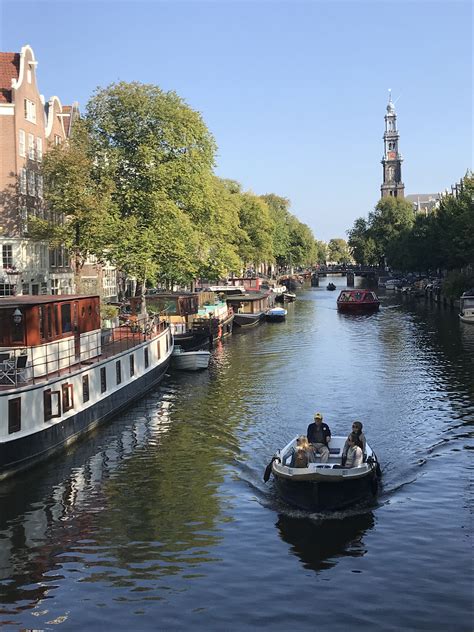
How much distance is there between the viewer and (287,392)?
44531 millimetres

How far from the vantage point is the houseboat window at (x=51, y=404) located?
2939 centimetres

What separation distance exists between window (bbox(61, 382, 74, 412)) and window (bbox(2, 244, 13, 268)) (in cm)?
3462

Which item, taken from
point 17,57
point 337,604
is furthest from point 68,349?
point 17,57

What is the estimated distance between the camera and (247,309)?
9506 cm

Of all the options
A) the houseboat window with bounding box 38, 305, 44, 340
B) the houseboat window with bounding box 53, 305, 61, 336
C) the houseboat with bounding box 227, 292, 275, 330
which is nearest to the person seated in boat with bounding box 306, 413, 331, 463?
the houseboat window with bounding box 38, 305, 44, 340

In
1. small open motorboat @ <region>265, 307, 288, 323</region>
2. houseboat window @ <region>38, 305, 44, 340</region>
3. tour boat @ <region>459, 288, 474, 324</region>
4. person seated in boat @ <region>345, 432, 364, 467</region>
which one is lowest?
person seated in boat @ <region>345, 432, 364, 467</region>

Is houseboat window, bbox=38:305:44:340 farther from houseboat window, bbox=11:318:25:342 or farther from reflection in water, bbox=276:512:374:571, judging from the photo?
reflection in water, bbox=276:512:374:571

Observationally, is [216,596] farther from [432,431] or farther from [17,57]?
[17,57]

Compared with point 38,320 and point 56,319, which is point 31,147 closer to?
point 56,319

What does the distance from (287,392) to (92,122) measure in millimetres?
29898

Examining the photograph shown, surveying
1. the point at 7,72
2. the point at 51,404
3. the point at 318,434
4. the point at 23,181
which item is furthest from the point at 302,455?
the point at 7,72

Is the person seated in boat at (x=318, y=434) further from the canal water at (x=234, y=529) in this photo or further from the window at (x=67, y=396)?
the window at (x=67, y=396)

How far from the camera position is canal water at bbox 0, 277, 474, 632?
17.5 meters

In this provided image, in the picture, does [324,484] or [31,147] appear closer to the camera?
[324,484]
